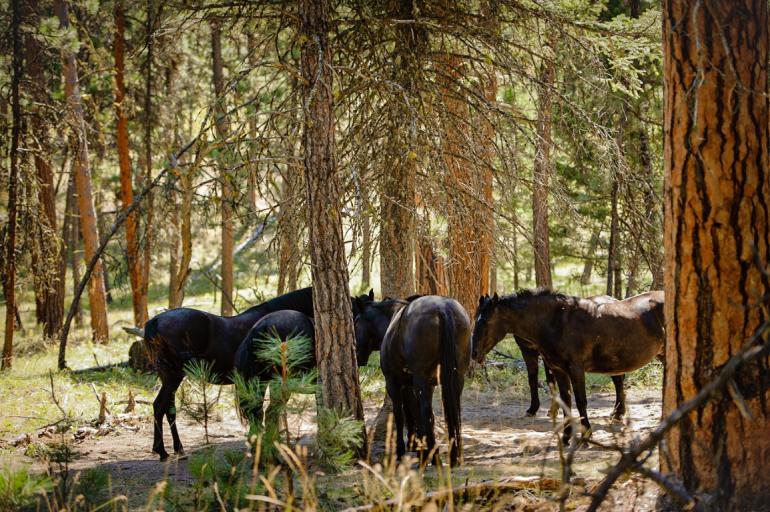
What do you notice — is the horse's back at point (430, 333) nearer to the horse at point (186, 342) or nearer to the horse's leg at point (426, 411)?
the horse's leg at point (426, 411)

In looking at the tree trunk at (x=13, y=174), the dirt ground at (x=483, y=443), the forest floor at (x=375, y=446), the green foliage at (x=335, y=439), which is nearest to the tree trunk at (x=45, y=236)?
the tree trunk at (x=13, y=174)

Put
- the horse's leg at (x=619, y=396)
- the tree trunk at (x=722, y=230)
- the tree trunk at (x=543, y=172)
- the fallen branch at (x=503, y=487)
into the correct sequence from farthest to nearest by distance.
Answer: the horse's leg at (x=619, y=396) < the tree trunk at (x=543, y=172) < the fallen branch at (x=503, y=487) < the tree trunk at (x=722, y=230)

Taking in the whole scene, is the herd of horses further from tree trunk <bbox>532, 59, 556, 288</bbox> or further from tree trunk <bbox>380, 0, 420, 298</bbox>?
tree trunk <bbox>532, 59, 556, 288</bbox>

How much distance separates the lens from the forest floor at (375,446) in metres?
5.89

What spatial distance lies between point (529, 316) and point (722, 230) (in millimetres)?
4853

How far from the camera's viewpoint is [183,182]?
6281mm

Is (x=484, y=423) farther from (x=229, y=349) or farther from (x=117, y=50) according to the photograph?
(x=117, y=50)

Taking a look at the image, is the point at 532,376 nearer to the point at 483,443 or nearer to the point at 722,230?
the point at 483,443

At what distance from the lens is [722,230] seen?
4379 millimetres

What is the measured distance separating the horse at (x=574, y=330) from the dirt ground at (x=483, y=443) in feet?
2.32

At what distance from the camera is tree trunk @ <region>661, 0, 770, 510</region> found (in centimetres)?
436

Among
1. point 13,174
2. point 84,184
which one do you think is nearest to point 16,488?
point 13,174

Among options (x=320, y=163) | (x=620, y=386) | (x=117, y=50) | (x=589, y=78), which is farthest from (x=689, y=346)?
(x=117, y=50)

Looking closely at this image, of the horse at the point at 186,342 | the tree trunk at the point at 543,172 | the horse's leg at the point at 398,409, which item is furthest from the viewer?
the horse at the point at 186,342
